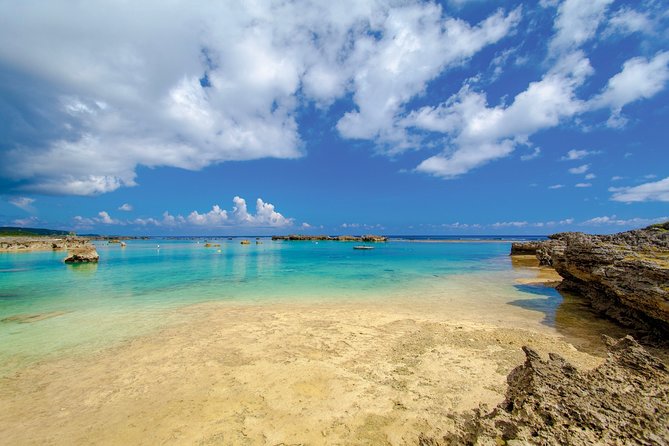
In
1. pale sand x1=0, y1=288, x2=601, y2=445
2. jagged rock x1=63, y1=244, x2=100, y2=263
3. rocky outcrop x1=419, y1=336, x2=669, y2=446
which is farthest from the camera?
jagged rock x1=63, y1=244, x2=100, y2=263

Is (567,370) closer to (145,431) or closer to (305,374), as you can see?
(305,374)

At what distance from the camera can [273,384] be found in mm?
6379

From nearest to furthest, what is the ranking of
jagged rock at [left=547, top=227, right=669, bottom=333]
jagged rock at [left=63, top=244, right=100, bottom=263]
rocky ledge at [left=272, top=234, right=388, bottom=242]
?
1. jagged rock at [left=547, top=227, right=669, bottom=333]
2. jagged rock at [left=63, top=244, right=100, bottom=263]
3. rocky ledge at [left=272, top=234, right=388, bottom=242]

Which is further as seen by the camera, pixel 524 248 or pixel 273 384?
pixel 524 248

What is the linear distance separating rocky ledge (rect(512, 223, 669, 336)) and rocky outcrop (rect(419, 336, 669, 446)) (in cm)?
606

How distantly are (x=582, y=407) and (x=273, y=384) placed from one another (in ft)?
17.1

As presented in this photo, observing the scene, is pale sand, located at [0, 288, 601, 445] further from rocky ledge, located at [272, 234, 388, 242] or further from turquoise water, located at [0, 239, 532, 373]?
rocky ledge, located at [272, 234, 388, 242]

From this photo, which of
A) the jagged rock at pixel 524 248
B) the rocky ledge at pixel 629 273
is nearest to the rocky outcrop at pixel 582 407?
the rocky ledge at pixel 629 273

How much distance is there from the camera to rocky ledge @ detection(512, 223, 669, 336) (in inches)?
331

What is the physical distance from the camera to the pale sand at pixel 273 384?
491 centimetres

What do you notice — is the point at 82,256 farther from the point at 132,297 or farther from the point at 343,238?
the point at 343,238

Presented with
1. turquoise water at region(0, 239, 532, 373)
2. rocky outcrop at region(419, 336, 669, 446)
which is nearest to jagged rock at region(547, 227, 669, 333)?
turquoise water at region(0, 239, 532, 373)

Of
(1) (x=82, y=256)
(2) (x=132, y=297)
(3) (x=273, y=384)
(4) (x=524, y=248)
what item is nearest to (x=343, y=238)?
(4) (x=524, y=248)

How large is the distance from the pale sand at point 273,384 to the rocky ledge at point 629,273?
2.43m
